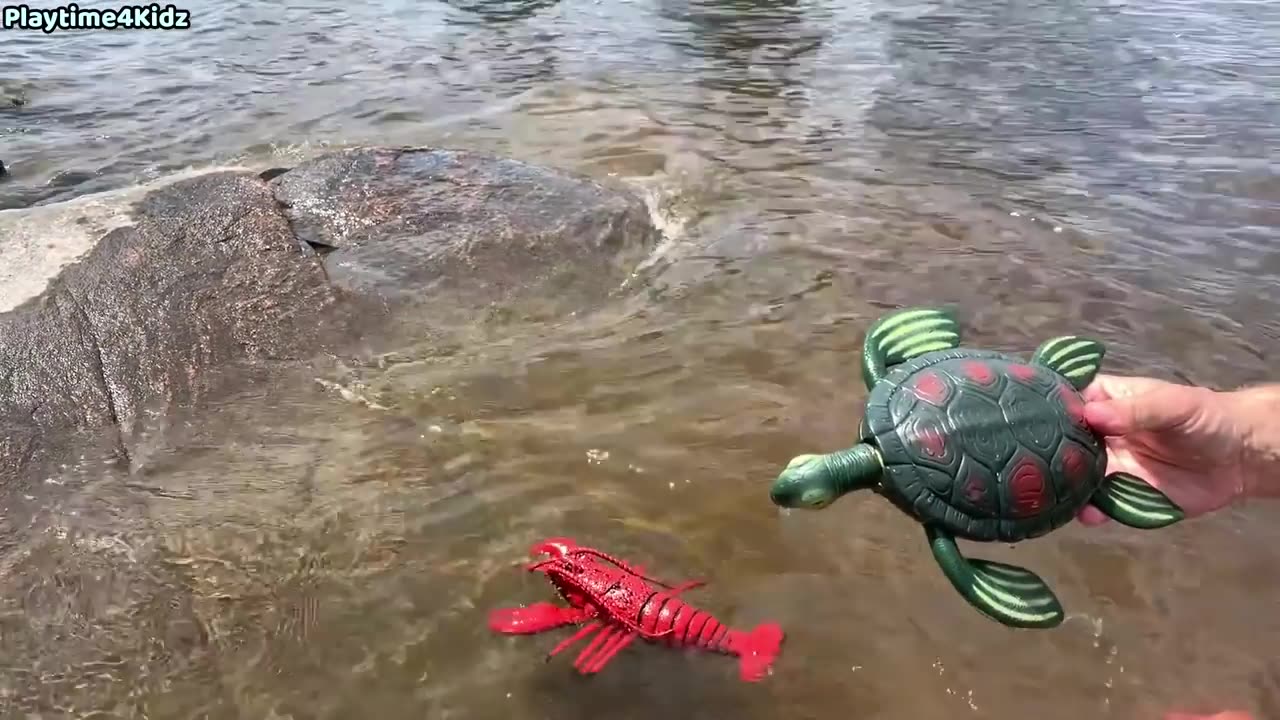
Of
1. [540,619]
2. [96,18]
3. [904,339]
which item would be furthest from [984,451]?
[96,18]

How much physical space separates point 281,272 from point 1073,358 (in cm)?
349

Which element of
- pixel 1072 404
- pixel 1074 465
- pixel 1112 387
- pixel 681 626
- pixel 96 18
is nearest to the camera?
pixel 1074 465

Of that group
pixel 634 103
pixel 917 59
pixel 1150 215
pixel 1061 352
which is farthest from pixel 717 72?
pixel 1061 352

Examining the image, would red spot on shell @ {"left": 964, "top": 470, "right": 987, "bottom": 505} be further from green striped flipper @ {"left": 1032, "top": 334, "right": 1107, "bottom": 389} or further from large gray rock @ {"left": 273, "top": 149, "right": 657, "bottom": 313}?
large gray rock @ {"left": 273, "top": 149, "right": 657, "bottom": 313}

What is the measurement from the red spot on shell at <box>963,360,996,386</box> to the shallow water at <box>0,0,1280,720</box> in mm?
863

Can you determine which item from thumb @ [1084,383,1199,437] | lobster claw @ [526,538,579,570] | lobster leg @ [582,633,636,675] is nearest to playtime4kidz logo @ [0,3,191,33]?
lobster claw @ [526,538,579,570]

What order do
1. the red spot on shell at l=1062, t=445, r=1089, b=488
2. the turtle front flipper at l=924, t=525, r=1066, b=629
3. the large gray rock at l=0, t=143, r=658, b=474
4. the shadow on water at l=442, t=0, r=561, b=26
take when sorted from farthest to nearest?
1. the shadow on water at l=442, t=0, r=561, b=26
2. the large gray rock at l=0, t=143, r=658, b=474
3. the red spot on shell at l=1062, t=445, r=1089, b=488
4. the turtle front flipper at l=924, t=525, r=1066, b=629

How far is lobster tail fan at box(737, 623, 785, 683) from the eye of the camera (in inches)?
106

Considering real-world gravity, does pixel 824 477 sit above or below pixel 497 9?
below

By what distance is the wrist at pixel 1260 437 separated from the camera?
279cm

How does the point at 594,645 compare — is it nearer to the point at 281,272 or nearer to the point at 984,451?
the point at 984,451

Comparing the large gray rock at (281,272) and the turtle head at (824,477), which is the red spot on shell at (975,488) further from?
the large gray rock at (281,272)

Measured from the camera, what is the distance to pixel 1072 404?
8.48 feet

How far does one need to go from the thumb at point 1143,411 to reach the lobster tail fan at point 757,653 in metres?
1.16
